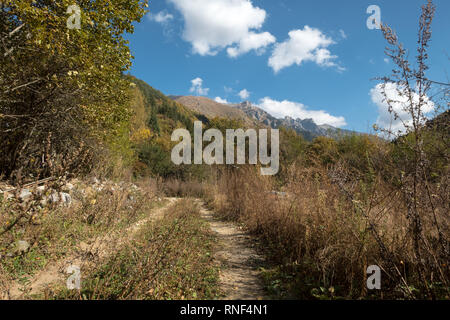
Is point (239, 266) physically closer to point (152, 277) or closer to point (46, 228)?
point (152, 277)

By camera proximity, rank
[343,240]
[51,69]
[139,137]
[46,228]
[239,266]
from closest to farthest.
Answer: [343,240], [239,266], [46,228], [51,69], [139,137]

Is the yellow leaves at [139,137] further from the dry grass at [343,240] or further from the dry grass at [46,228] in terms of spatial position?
the dry grass at [343,240]

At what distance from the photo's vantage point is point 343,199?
3.40m

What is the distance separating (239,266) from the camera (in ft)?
12.3

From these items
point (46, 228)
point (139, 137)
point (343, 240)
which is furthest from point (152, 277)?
point (139, 137)

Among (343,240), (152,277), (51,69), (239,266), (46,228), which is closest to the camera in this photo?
(152,277)

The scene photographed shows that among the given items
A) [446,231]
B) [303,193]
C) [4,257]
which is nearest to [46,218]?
[4,257]

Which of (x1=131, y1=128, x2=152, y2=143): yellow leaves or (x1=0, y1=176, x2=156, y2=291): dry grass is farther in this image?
(x1=131, y1=128, x2=152, y2=143): yellow leaves

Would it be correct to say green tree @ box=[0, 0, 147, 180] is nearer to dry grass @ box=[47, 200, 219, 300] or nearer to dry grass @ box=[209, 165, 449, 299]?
dry grass @ box=[47, 200, 219, 300]

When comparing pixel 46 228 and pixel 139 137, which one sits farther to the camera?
pixel 139 137

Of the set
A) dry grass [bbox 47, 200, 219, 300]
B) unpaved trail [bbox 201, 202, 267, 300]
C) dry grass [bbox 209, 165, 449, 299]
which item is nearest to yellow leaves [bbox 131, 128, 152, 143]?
unpaved trail [bbox 201, 202, 267, 300]

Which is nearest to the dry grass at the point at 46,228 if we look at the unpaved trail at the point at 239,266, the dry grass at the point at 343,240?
the unpaved trail at the point at 239,266

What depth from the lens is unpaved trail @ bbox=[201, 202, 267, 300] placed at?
2.85 m
